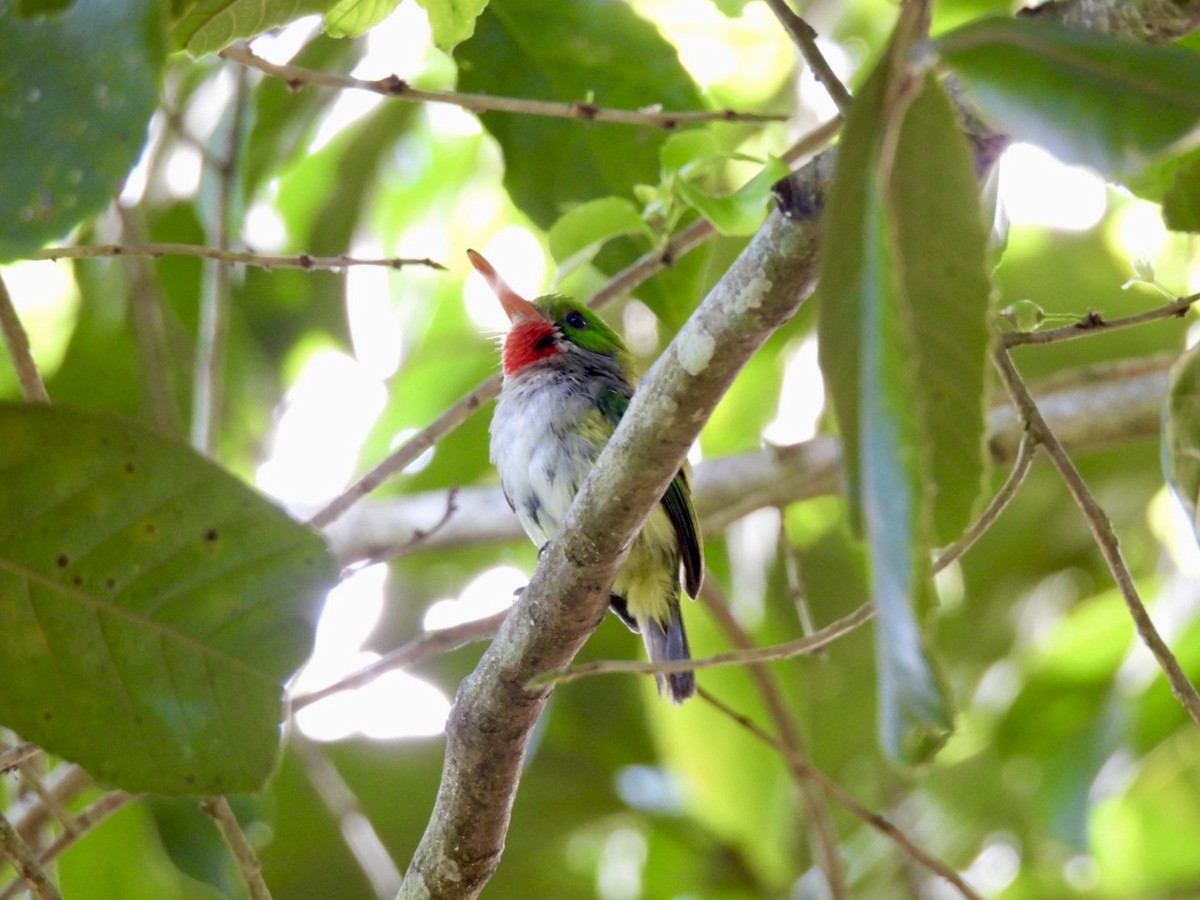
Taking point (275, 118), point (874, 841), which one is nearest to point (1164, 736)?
point (874, 841)

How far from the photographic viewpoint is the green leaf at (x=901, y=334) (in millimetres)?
974

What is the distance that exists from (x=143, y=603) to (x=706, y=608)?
2330 mm

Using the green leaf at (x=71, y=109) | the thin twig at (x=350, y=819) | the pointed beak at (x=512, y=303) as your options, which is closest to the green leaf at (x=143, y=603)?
the green leaf at (x=71, y=109)

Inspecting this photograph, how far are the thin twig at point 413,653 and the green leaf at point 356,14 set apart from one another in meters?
1.08

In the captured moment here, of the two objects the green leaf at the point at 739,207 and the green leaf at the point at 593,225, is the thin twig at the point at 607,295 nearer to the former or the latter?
the green leaf at the point at 593,225

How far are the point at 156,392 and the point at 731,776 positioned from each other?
1980mm

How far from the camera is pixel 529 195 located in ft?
8.59

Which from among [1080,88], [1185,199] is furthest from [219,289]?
[1080,88]

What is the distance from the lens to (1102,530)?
6.19ft

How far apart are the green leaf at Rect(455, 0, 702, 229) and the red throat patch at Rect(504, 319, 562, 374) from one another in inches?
46.5

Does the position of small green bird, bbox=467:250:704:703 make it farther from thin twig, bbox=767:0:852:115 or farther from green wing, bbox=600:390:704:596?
thin twig, bbox=767:0:852:115

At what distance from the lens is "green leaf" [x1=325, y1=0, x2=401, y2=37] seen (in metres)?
1.94

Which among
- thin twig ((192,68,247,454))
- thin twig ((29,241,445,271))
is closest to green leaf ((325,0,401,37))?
thin twig ((29,241,445,271))

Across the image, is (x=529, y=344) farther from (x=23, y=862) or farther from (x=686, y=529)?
(x=23, y=862)
